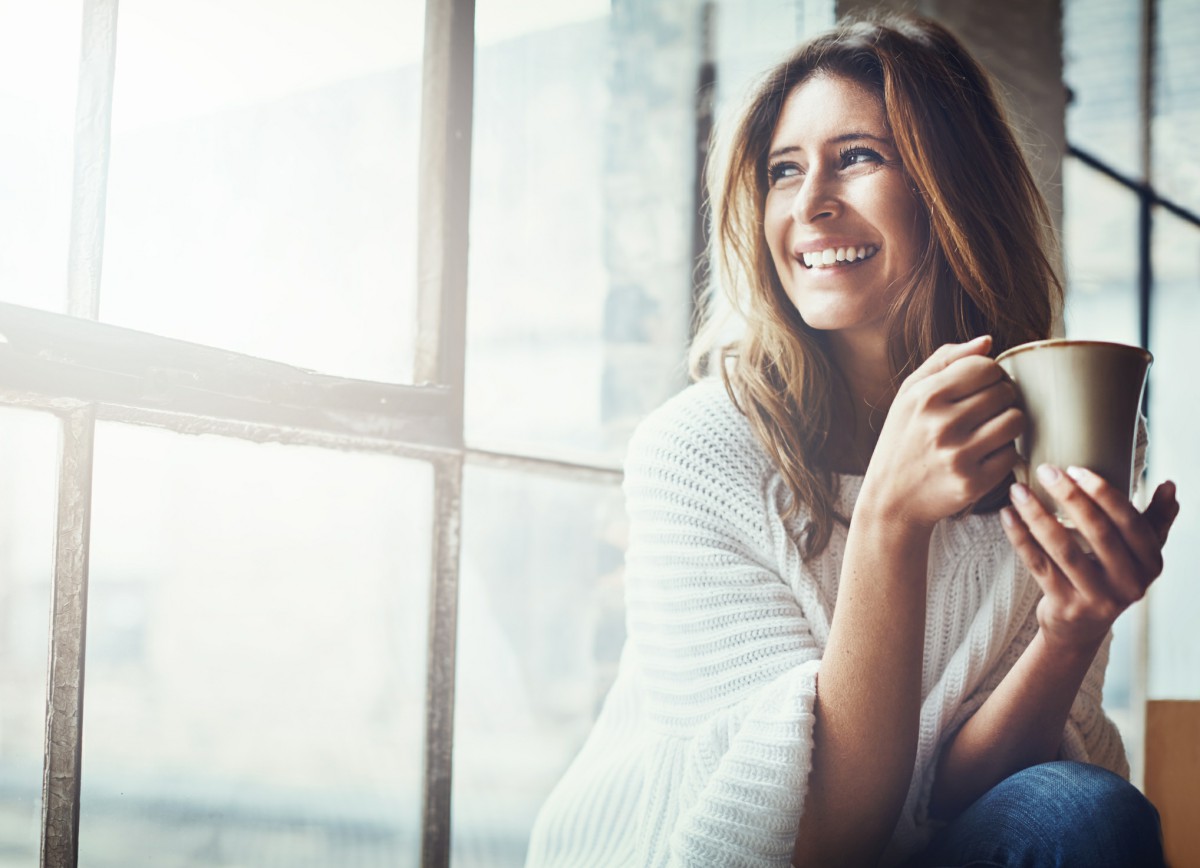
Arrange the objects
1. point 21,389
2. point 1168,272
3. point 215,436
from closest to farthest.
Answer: point 21,389, point 215,436, point 1168,272

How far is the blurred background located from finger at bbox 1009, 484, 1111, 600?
44 cm

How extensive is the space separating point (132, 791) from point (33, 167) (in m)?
0.35

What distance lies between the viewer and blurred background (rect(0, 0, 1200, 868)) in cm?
58

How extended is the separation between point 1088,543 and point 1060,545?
16mm

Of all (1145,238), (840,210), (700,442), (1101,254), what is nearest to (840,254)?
(840,210)

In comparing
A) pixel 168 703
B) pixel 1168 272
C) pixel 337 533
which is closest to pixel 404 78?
pixel 337 533

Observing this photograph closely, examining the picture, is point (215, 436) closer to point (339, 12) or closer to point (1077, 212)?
point (339, 12)

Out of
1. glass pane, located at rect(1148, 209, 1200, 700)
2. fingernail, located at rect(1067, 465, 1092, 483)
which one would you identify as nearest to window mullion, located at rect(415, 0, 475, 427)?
fingernail, located at rect(1067, 465, 1092, 483)

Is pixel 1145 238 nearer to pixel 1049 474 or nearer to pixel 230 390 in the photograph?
pixel 1049 474

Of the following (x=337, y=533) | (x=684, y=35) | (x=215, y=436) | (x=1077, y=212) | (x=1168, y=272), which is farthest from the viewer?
(x=1168, y=272)

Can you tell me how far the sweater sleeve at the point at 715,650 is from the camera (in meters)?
0.61

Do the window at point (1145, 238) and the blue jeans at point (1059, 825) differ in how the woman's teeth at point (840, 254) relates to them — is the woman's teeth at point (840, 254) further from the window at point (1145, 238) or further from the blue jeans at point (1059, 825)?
the window at point (1145, 238)

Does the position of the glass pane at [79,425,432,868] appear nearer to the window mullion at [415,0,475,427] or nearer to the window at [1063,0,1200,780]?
the window mullion at [415,0,475,427]

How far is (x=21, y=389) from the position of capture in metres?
0.53
